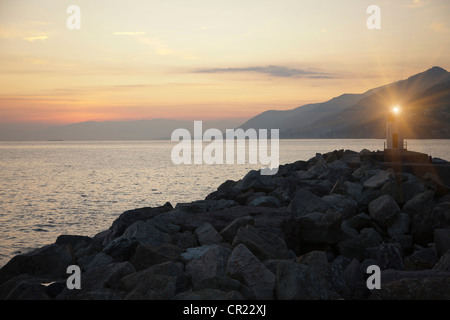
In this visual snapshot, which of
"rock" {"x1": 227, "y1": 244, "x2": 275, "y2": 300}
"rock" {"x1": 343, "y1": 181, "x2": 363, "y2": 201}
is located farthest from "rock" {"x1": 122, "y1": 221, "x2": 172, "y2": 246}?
"rock" {"x1": 343, "y1": 181, "x2": 363, "y2": 201}

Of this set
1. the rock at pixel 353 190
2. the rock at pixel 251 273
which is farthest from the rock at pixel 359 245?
the rock at pixel 251 273

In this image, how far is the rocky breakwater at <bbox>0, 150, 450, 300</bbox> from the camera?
501cm

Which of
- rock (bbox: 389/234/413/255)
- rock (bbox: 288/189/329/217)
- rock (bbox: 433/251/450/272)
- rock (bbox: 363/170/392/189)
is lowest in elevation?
rock (bbox: 389/234/413/255)

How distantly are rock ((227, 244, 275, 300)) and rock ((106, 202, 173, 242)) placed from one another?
3896 millimetres

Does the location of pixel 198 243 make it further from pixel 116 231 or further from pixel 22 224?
pixel 22 224

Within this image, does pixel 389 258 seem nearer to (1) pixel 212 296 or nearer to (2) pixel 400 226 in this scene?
(2) pixel 400 226

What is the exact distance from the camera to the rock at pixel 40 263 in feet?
23.8

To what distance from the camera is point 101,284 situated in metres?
5.41

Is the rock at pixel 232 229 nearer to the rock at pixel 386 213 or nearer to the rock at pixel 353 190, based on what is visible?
the rock at pixel 386 213

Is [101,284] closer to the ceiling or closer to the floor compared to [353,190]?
closer to the floor

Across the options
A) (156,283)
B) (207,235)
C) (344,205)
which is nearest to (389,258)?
(344,205)

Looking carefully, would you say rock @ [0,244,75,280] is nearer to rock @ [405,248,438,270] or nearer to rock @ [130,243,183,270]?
rock @ [130,243,183,270]

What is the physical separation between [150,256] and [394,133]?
20.3 m
